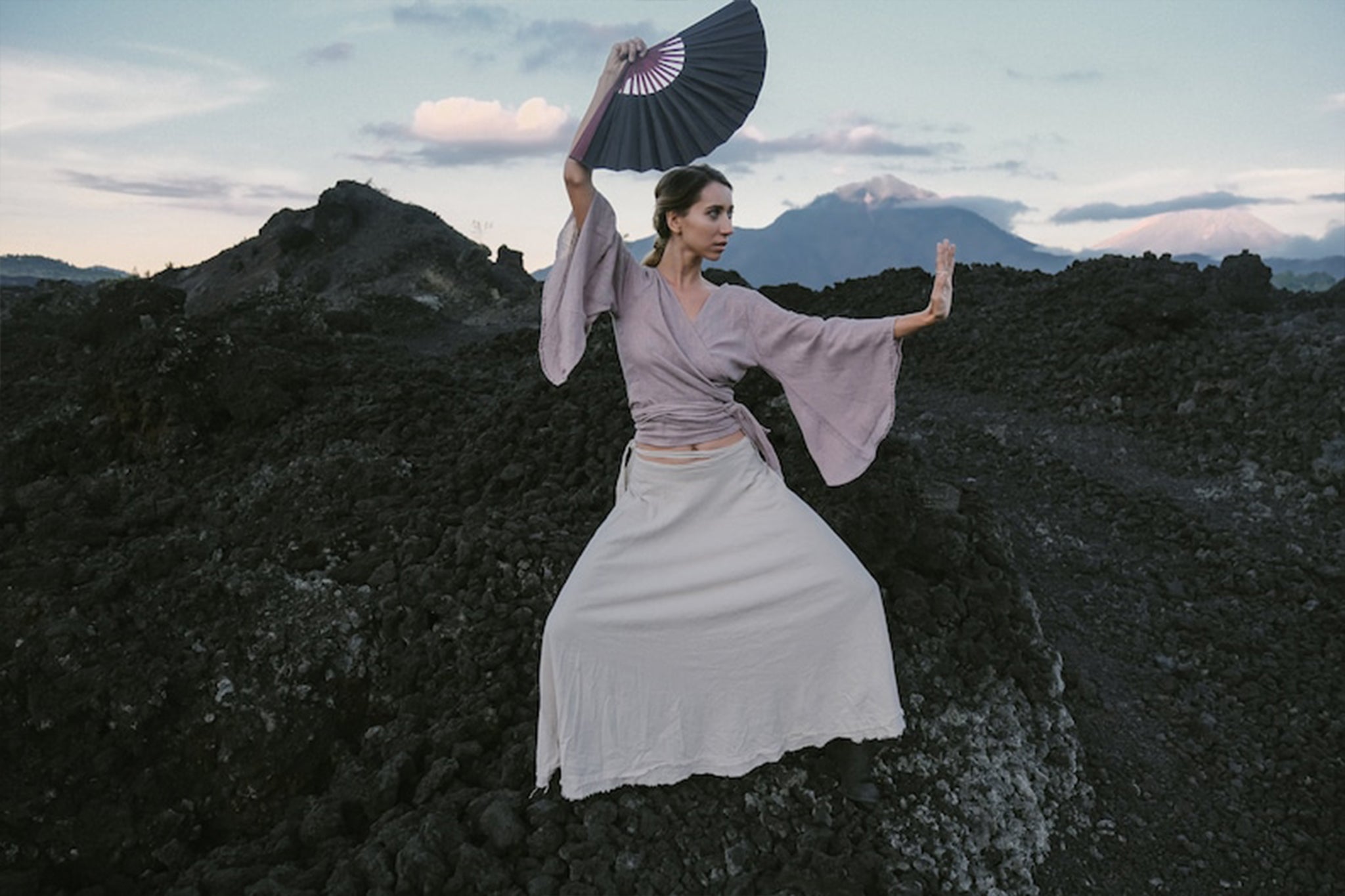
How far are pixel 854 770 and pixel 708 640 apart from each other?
31.6 inches

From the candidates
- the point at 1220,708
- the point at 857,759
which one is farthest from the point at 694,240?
the point at 1220,708

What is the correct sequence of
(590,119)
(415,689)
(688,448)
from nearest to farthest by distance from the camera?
(590,119)
(688,448)
(415,689)

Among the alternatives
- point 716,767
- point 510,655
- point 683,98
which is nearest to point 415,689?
point 510,655

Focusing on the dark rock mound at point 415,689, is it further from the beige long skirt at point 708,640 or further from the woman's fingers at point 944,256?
the woman's fingers at point 944,256

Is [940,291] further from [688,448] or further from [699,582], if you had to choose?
[699,582]

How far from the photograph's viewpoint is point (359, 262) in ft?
60.0

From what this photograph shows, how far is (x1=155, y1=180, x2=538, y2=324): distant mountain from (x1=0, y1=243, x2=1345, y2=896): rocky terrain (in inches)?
401

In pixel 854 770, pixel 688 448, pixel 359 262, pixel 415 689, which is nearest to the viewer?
pixel 688 448

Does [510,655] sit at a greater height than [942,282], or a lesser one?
lesser

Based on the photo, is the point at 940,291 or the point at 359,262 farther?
the point at 359,262

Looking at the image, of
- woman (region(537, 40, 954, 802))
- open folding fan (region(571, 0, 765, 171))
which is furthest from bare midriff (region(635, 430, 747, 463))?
open folding fan (region(571, 0, 765, 171))

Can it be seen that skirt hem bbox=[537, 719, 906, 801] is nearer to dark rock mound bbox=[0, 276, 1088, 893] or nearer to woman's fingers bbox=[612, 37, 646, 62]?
dark rock mound bbox=[0, 276, 1088, 893]

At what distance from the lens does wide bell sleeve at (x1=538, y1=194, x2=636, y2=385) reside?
280cm

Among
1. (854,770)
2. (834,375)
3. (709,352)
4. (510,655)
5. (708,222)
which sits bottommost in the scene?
(854,770)
